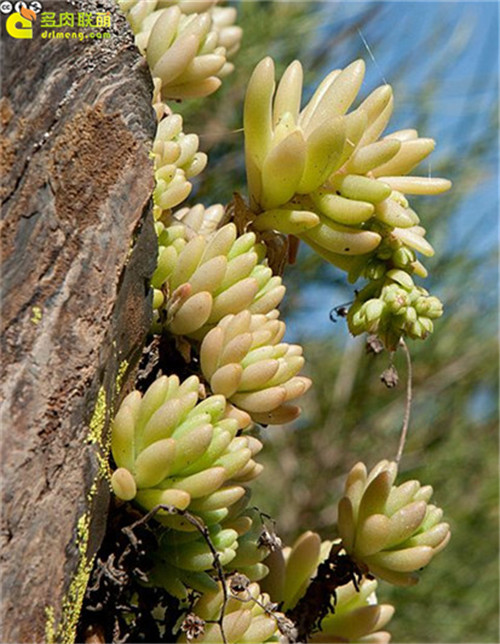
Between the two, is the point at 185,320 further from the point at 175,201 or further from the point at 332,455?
the point at 332,455

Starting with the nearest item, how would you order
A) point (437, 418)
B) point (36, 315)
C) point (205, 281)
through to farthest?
point (36, 315), point (205, 281), point (437, 418)

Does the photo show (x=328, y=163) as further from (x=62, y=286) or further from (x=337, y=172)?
(x=62, y=286)

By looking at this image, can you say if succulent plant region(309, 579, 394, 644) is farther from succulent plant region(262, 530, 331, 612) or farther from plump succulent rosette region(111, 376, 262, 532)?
plump succulent rosette region(111, 376, 262, 532)

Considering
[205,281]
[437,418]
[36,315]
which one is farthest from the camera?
[437,418]

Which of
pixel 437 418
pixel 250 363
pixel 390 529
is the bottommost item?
pixel 437 418

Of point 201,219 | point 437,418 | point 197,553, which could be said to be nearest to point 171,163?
point 201,219

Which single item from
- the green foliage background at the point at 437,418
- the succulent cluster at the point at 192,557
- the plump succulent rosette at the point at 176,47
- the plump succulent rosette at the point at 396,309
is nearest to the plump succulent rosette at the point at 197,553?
the succulent cluster at the point at 192,557

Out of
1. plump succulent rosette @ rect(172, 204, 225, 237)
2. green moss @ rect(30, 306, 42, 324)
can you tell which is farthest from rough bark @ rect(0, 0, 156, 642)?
plump succulent rosette @ rect(172, 204, 225, 237)
